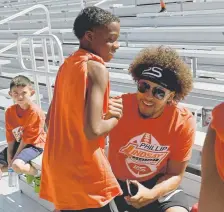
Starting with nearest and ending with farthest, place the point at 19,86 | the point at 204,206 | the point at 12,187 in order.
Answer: the point at 204,206 → the point at 19,86 → the point at 12,187

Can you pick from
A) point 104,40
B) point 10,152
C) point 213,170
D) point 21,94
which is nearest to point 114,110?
point 104,40

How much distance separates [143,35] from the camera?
5.22 m

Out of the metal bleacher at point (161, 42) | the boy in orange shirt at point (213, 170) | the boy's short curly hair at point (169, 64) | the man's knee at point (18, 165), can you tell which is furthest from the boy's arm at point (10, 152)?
the boy in orange shirt at point (213, 170)

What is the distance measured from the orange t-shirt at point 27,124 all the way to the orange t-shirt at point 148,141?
109 centimetres

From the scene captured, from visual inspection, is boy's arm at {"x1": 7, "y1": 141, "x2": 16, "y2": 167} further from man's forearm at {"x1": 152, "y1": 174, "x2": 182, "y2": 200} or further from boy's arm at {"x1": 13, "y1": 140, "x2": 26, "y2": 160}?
man's forearm at {"x1": 152, "y1": 174, "x2": 182, "y2": 200}

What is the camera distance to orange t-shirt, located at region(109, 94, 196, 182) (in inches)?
63.5

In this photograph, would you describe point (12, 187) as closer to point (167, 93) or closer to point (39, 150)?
point (39, 150)

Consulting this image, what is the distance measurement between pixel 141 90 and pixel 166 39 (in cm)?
344

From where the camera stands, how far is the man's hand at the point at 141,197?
1476 millimetres

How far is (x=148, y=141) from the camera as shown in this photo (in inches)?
63.7

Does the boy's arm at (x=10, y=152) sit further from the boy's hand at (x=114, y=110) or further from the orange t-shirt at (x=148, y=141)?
the boy's hand at (x=114, y=110)

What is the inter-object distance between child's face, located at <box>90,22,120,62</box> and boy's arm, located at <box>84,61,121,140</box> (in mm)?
87

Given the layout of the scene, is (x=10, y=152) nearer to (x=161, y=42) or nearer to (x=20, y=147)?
(x=20, y=147)

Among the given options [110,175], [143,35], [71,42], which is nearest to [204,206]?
[110,175]
